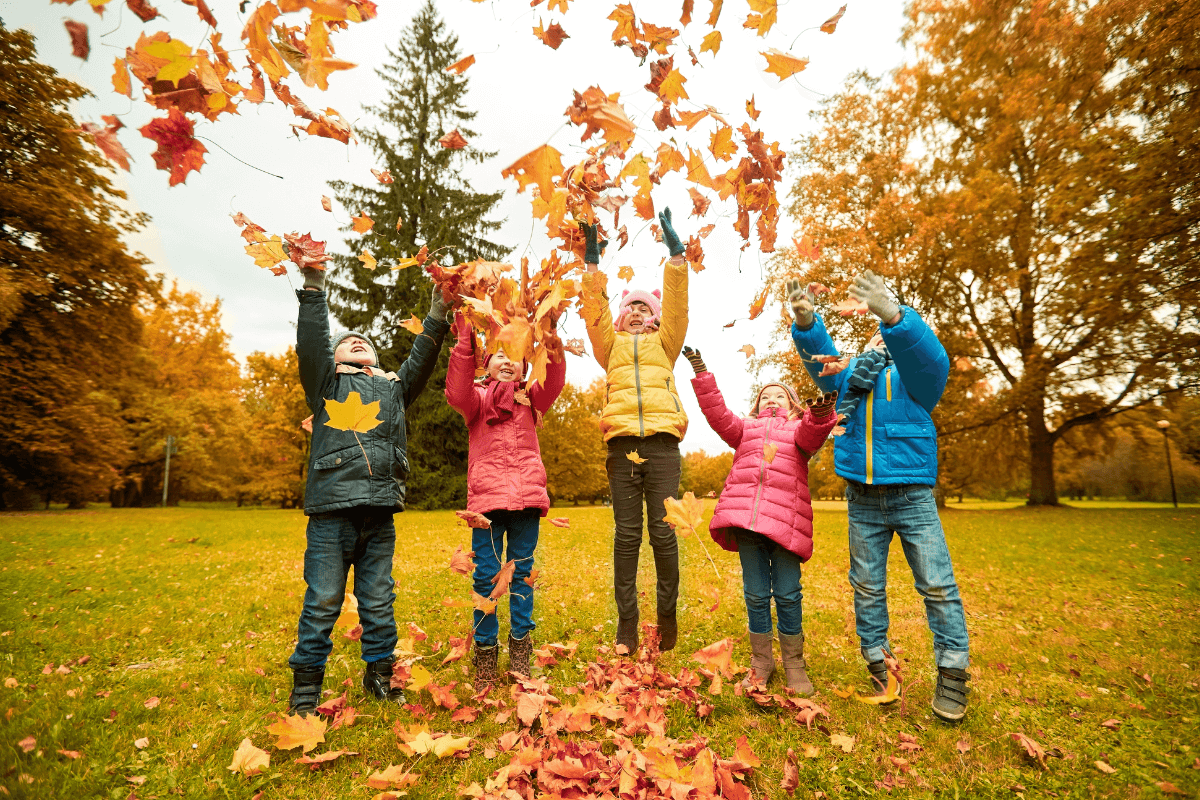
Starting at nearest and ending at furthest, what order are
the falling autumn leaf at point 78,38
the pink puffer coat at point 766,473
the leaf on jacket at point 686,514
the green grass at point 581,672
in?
the falling autumn leaf at point 78,38 → the green grass at point 581,672 → the leaf on jacket at point 686,514 → the pink puffer coat at point 766,473

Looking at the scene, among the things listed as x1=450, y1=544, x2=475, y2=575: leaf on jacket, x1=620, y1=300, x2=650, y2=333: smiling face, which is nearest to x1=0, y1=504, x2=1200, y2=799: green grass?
x1=450, y1=544, x2=475, y2=575: leaf on jacket

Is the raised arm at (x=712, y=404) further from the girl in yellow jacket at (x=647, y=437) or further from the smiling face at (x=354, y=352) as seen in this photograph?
the smiling face at (x=354, y=352)

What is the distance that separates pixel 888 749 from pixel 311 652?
2.66 m

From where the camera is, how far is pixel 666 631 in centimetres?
340

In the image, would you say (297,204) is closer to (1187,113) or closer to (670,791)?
(670,791)

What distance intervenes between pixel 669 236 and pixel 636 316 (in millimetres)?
617

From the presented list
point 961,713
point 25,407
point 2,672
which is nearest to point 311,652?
point 2,672

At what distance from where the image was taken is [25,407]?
1066cm

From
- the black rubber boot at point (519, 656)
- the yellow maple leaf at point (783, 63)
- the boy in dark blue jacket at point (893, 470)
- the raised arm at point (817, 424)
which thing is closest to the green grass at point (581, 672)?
the black rubber boot at point (519, 656)

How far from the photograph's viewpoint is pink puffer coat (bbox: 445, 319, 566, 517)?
2.90 m

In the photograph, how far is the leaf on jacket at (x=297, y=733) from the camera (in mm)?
2227

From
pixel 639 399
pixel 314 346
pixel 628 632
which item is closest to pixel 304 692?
pixel 314 346

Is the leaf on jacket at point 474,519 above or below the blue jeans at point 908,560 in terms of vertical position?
above

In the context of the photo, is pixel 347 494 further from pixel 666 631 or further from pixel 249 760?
pixel 666 631
